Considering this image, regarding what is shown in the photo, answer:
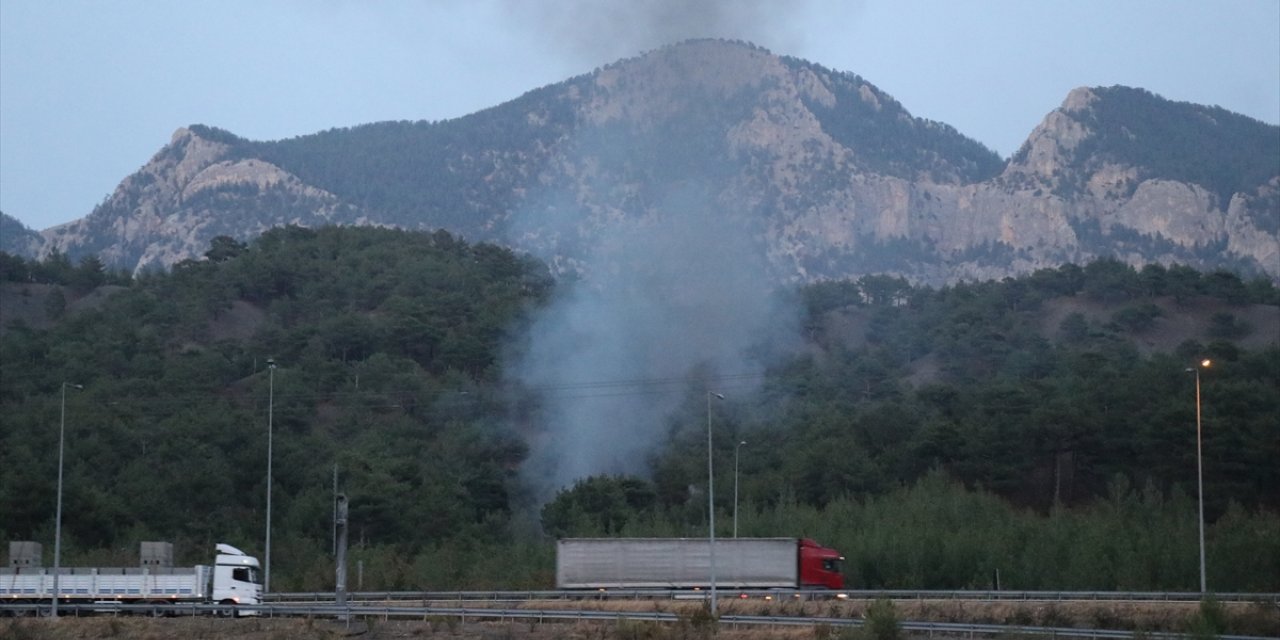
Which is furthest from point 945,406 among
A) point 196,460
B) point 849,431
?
point 196,460

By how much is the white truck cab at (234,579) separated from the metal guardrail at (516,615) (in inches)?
80.9

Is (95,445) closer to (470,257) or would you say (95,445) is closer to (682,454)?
(682,454)

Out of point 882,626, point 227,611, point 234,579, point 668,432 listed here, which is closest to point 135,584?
point 234,579

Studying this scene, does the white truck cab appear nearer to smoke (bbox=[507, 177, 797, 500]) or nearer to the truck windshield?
the truck windshield

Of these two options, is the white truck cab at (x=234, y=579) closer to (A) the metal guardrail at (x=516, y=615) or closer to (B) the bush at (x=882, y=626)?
(A) the metal guardrail at (x=516, y=615)

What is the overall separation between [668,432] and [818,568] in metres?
51.9

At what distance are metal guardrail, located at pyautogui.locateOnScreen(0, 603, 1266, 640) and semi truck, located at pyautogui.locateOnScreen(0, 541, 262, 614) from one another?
0.88 m

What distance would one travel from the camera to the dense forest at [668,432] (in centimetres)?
7706

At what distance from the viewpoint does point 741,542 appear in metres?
63.4

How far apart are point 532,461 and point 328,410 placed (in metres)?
17.1

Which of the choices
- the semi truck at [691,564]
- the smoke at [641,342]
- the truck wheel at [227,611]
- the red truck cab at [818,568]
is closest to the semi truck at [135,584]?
the truck wheel at [227,611]

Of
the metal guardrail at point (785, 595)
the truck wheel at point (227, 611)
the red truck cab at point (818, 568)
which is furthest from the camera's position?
the red truck cab at point (818, 568)

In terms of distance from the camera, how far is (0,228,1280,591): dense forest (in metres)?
77.1

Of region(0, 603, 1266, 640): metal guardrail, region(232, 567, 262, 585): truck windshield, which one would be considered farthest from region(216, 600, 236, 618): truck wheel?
region(232, 567, 262, 585): truck windshield
